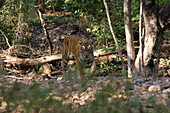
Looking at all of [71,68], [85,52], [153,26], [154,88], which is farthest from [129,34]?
[71,68]

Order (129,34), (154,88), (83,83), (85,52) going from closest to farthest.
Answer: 1. (83,83)
2. (154,88)
3. (129,34)
4. (85,52)

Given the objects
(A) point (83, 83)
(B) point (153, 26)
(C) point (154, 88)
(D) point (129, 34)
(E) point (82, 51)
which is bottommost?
(C) point (154, 88)

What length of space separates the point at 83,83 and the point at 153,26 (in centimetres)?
355

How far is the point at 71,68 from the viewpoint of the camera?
2.13 metres

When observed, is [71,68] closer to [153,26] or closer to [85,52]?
[153,26]

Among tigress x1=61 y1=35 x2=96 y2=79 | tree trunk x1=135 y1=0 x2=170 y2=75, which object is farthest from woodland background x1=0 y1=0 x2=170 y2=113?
tigress x1=61 y1=35 x2=96 y2=79

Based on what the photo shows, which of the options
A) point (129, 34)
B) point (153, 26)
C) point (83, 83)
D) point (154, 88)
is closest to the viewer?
point (83, 83)

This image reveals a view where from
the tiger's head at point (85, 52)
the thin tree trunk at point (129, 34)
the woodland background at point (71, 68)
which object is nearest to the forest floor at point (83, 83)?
the woodland background at point (71, 68)

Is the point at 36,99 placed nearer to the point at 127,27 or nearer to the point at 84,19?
the point at 127,27

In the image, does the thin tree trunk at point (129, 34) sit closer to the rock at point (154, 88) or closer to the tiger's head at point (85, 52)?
the tiger's head at point (85, 52)

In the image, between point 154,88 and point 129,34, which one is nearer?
point 154,88

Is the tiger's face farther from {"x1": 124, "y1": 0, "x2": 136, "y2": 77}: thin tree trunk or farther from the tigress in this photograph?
{"x1": 124, "y1": 0, "x2": 136, "y2": 77}: thin tree trunk

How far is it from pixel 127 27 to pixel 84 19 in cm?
679

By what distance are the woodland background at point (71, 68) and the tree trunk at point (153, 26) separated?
0.36ft
